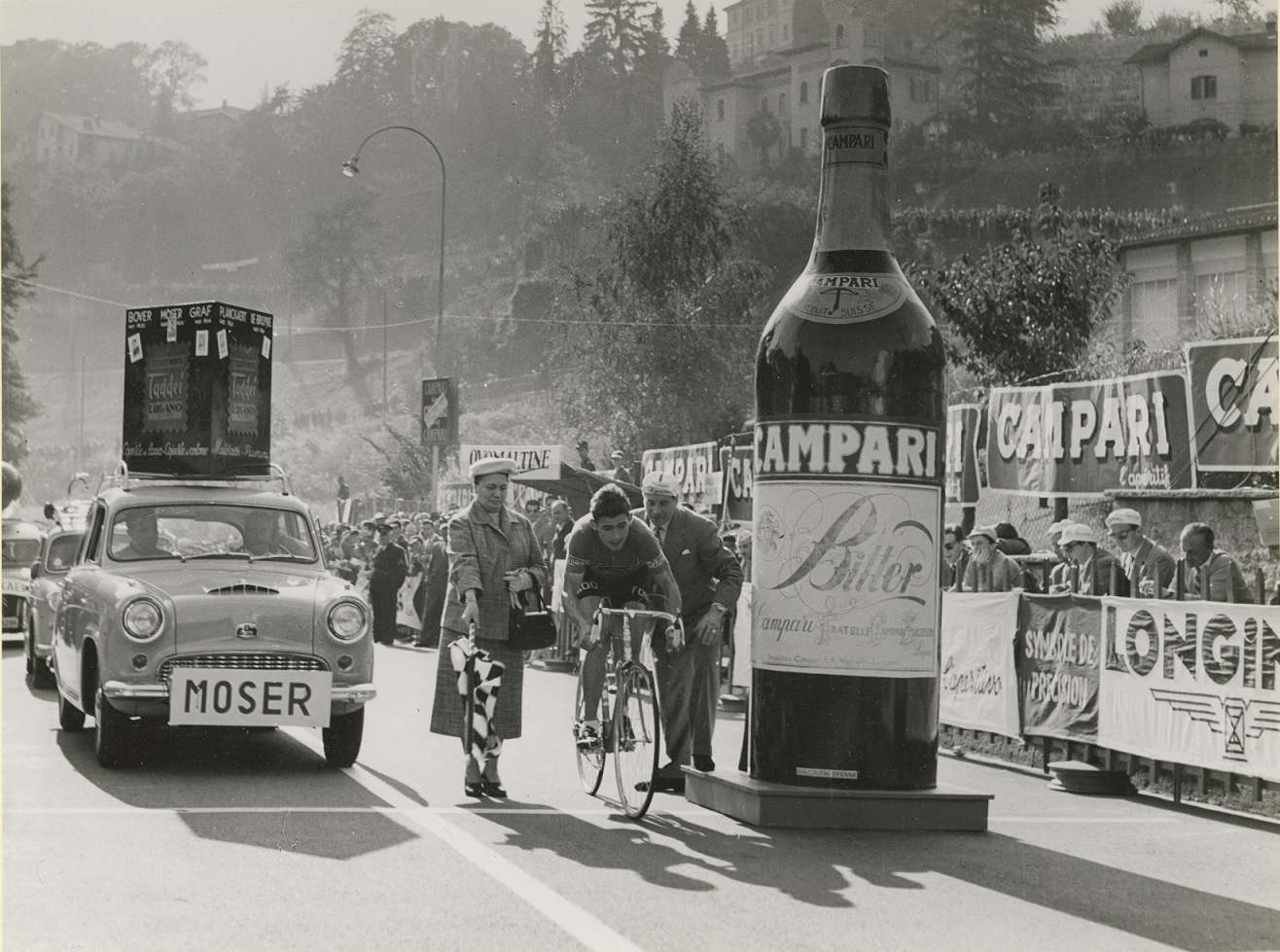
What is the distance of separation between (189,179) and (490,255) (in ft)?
68.3

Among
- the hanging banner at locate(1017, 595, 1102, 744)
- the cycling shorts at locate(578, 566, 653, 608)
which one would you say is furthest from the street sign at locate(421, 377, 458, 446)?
the cycling shorts at locate(578, 566, 653, 608)

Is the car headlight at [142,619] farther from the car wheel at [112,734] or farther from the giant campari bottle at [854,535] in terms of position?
the giant campari bottle at [854,535]

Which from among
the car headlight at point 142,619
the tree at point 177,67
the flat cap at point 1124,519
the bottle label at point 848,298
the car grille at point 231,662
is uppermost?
the tree at point 177,67

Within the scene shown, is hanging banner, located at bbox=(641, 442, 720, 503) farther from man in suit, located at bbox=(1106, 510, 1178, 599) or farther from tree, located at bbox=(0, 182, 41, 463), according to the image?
tree, located at bbox=(0, 182, 41, 463)

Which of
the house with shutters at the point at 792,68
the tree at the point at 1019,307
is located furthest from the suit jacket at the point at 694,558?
the house with shutters at the point at 792,68

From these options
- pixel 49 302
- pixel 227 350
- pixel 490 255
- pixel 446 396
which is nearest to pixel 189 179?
pixel 490 255

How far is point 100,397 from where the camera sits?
10538cm

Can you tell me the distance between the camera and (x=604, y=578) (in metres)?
9.60

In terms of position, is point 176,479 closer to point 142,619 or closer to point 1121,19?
point 142,619

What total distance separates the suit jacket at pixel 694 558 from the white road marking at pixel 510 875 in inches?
83.5

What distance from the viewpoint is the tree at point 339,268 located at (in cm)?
10619

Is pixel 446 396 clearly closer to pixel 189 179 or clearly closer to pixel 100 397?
pixel 189 179

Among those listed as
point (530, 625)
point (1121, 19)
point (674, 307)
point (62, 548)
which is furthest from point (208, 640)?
point (674, 307)

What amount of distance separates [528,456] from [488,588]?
2161cm
